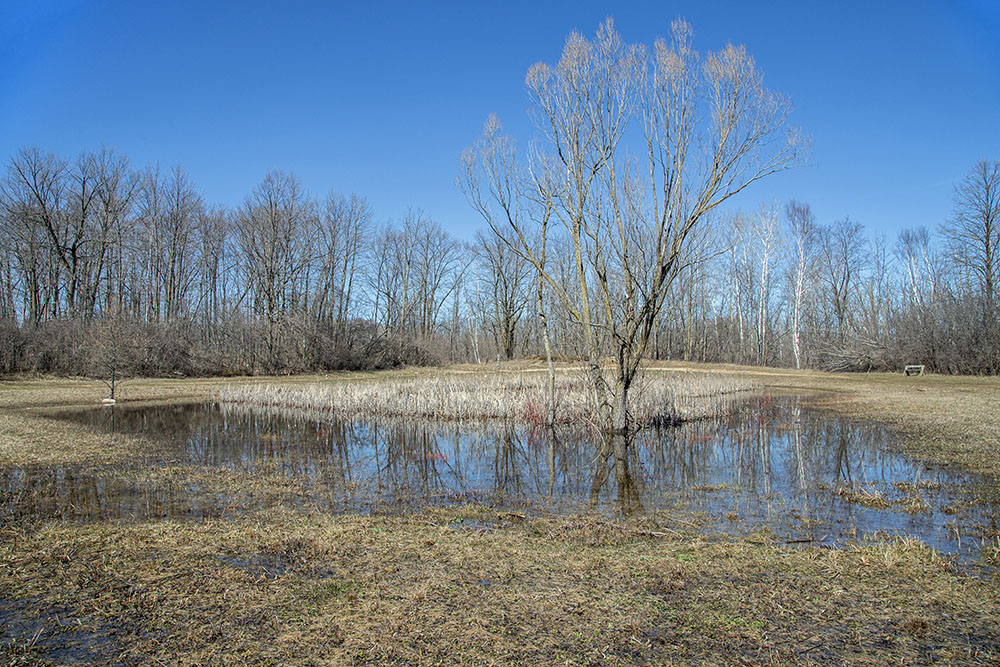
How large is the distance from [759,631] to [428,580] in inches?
84.7

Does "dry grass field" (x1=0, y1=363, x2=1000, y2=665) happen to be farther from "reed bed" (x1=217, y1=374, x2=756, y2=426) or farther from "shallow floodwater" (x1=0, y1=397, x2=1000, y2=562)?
"reed bed" (x1=217, y1=374, x2=756, y2=426)

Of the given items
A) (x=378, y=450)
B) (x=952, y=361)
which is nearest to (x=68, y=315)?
(x=378, y=450)

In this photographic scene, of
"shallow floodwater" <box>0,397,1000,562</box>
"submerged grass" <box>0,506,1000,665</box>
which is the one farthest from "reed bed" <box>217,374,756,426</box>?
"submerged grass" <box>0,506,1000,665</box>

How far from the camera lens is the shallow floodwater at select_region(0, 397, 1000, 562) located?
6.06 meters

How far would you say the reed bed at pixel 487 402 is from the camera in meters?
13.3

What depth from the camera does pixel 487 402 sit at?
47.7 feet

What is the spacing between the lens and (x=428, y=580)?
160 inches

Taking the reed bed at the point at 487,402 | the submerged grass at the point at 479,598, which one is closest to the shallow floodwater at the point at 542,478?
the reed bed at the point at 487,402

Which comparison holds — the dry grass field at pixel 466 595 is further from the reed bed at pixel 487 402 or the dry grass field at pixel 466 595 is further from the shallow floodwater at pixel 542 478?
the reed bed at pixel 487 402

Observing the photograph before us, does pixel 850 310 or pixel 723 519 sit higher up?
pixel 850 310

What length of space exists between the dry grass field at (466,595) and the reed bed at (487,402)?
7262 mm

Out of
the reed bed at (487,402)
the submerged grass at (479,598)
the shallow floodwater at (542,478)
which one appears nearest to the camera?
the submerged grass at (479,598)

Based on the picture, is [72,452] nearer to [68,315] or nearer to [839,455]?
[839,455]

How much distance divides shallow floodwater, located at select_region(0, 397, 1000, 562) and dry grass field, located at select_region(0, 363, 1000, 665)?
79cm
